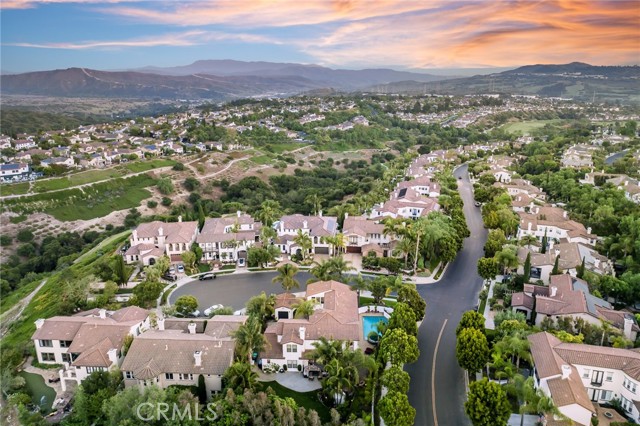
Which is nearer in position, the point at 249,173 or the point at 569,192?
the point at 569,192

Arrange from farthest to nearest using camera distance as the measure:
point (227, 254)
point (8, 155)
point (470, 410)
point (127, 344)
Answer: point (8, 155), point (227, 254), point (127, 344), point (470, 410)

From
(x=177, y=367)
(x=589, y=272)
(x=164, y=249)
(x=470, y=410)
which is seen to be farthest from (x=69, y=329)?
(x=589, y=272)

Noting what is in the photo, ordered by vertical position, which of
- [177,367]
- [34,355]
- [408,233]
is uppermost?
[408,233]

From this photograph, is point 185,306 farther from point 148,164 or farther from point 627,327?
point 148,164

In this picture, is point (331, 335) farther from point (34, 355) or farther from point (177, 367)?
point (34, 355)

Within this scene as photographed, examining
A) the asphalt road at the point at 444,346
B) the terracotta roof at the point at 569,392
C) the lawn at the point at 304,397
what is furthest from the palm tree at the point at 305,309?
the terracotta roof at the point at 569,392

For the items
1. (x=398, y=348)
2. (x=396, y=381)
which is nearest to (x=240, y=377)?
(x=396, y=381)

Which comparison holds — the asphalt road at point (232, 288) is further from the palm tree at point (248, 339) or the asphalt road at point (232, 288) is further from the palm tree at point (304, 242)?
the palm tree at point (248, 339)
